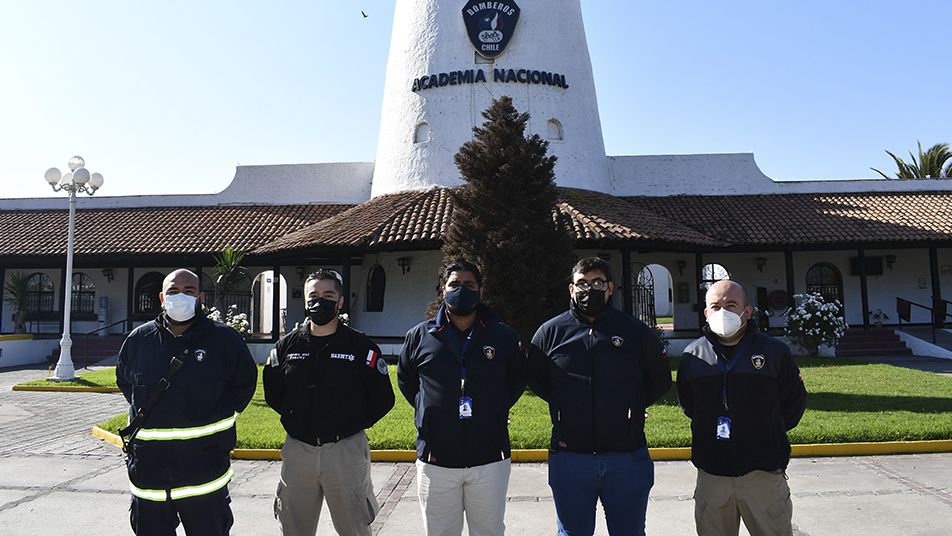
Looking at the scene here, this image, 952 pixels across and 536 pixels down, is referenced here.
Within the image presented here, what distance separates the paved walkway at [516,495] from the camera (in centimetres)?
471

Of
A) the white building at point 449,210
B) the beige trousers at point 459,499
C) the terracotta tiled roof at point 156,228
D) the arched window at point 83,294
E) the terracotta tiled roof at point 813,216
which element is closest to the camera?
the beige trousers at point 459,499

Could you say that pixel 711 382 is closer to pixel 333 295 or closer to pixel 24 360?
pixel 333 295

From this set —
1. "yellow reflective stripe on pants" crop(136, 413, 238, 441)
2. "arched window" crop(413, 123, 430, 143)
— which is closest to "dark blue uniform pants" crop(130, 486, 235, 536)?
"yellow reflective stripe on pants" crop(136, 413, 238, 441)

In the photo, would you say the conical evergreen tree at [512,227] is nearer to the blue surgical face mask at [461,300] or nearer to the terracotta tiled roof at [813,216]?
the blue surgical face mask at [461,300]

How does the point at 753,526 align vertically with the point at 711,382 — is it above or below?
below

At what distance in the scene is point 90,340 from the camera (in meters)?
19.6

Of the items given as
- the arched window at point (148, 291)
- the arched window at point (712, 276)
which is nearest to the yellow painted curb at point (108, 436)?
the arched window at point (712, 276)

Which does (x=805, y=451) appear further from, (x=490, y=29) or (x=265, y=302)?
(x=265, y=302)

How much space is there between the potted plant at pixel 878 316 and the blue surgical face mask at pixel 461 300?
20.4 metres

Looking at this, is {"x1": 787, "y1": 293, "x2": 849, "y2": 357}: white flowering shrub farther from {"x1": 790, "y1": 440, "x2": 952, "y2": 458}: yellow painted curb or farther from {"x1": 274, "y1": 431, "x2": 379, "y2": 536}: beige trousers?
{"x1": 274, "y1": 431, "x2": 379, "y2": 536}: beige trousers

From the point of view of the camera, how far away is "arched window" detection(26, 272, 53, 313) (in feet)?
72.0

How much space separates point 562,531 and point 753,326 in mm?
1658

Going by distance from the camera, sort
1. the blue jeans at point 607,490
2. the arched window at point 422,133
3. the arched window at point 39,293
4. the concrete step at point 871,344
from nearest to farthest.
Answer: the blue jeans at point 607,490
the concrete step at point 871,344
the arched window at point 422,133
the arched window at point 39,293

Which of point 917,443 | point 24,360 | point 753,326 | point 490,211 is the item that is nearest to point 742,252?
point 490,211
